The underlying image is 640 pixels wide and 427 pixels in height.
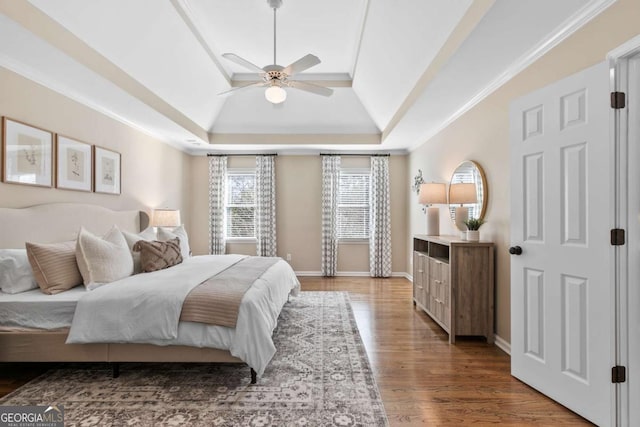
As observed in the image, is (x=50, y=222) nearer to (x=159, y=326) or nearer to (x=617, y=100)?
(x=159, y=326)

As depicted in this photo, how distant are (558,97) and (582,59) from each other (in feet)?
1.14

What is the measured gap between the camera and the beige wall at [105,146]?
2873 mm

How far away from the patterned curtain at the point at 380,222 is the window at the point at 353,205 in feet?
0.71

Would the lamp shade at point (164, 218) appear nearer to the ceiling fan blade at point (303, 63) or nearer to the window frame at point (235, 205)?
the window frame at point (235, 205)

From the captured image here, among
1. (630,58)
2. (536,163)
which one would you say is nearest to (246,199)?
(536,163)

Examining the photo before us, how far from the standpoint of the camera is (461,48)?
254 cm

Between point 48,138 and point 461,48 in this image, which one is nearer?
point 461,48

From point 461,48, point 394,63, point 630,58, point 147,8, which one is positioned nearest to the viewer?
point 630,58

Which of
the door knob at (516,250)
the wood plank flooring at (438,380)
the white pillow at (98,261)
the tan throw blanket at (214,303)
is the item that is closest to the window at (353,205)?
the wood plank flooring at (438,380)

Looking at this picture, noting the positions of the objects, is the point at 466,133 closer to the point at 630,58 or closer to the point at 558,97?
the point at 558,97

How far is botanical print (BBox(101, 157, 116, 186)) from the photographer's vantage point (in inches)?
157

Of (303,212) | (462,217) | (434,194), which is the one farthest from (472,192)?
(303,212)

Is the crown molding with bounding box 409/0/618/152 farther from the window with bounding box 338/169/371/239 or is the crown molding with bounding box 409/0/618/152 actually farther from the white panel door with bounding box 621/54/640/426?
the window with bounding box 338/169/371/239

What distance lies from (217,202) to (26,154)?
3.60m
